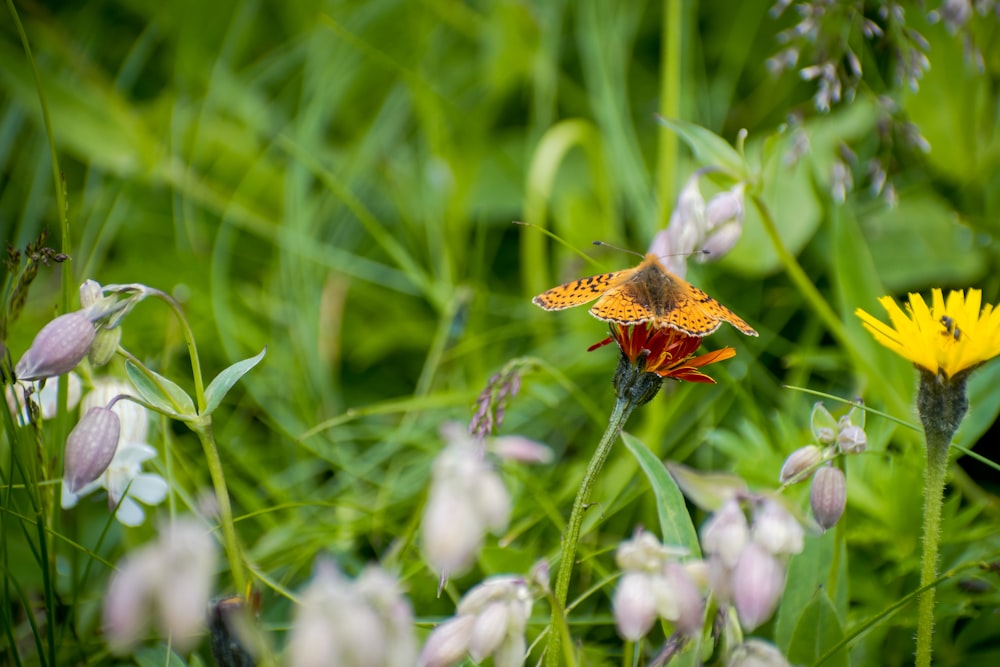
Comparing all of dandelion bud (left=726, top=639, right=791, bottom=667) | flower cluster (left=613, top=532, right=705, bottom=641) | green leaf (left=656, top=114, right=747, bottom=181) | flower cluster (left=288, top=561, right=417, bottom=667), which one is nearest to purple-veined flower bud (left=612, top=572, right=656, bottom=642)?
flower cluster (left=613, top=532, right=705, bottom=641)

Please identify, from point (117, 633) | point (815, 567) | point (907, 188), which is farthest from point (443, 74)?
point (117, 633)

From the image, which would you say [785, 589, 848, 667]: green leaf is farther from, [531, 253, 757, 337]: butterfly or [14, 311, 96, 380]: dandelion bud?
[14, 311, 96, 380]: dandelion bud

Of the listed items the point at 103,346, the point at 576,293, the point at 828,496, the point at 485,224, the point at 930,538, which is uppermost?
the point at 103,346

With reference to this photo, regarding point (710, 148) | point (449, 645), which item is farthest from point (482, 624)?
point (710, 148)

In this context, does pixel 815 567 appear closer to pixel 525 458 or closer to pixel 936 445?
pixel 936 445

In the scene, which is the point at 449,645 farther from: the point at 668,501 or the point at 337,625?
the point at 668,501
